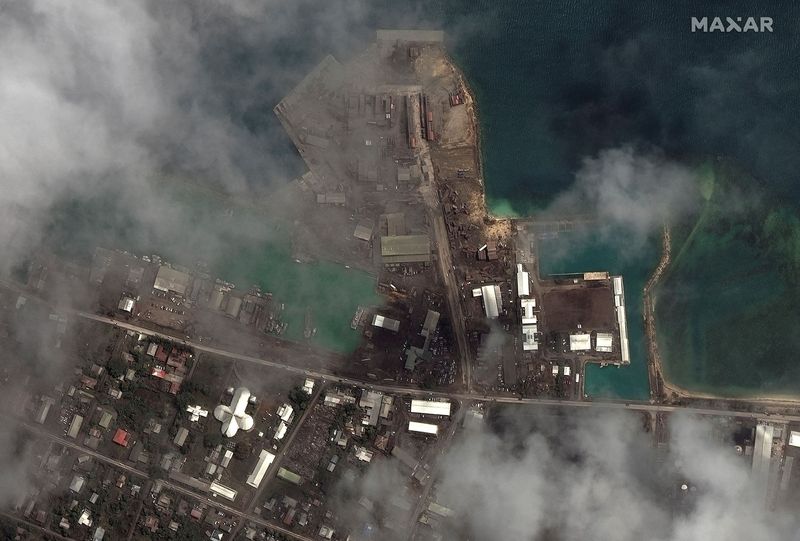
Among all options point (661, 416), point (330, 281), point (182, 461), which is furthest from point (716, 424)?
point (182, 461)

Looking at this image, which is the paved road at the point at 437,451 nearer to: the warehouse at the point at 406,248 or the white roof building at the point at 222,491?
the warehouse at the point at 406,248

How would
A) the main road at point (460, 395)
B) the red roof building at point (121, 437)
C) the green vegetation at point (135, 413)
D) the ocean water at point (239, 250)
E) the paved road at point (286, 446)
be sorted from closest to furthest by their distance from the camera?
1. the main road at point (460, 395)
2. the paved road at point (286, 446)
3. the ocean water at point (239, 250)
4. the red roof building at point (121, 437)
5. the green vegetation at point (135, 413)

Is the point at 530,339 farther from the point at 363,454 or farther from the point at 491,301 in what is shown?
the point at 363,454

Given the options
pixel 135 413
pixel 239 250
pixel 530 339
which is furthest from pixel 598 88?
pixel 135 413

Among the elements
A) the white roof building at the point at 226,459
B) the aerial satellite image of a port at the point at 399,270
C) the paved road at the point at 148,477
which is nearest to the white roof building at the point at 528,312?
the aerial satellite image of a port at the point at 399,270

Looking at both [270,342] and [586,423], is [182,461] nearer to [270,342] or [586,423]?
[270,342]

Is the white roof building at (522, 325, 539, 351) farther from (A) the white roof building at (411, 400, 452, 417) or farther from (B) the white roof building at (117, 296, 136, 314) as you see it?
(B) the white roof building at (117, 296, 136, 314)
